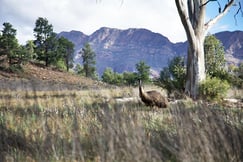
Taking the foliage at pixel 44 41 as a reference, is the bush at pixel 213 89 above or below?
below

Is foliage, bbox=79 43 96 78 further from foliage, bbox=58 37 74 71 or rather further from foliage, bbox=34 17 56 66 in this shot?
Answer: foliage, bbox=34 17 56 66

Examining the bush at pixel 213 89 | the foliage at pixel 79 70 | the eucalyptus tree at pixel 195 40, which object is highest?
the foliage at pixel 79 70

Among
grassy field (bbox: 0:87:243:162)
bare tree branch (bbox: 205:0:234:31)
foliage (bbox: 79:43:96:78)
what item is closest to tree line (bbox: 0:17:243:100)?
foliage (bbox: 79:43:96:78)

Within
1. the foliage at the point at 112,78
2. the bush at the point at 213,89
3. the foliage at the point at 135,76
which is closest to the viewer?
the bush at the point at 213,89

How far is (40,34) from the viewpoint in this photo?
182ft

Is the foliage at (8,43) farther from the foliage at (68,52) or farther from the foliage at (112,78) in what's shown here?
the foliage at (112,78)

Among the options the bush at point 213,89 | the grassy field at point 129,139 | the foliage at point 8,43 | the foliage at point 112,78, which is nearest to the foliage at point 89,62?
the foliage at point 112,78

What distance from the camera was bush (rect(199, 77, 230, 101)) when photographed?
1081cm

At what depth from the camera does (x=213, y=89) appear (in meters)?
10.9

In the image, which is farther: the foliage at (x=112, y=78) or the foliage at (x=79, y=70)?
the foliage at (x=112, y=78)

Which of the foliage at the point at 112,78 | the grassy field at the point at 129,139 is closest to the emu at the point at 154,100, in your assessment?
the grassy field at the point at 129,139

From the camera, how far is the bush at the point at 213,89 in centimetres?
1081

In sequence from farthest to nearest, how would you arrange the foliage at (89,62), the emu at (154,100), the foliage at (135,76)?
the foliage at (89,62) → the foliage at (135,76) → the emu at (154,100)

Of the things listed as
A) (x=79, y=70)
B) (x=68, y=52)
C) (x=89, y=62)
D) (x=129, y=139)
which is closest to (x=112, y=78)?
(x=89, y=62)
